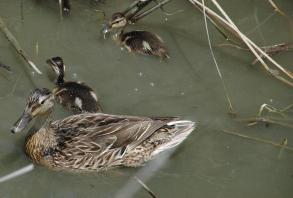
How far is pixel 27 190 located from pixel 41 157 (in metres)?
0.28

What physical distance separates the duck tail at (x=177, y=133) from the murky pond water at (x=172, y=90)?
77mm

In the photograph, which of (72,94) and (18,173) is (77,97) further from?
(18,173)

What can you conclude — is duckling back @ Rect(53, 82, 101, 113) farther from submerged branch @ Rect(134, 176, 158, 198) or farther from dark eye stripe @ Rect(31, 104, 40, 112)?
submerged branch @ Rect(134, 176, 158, 198)

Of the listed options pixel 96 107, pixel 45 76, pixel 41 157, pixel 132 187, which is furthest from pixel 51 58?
pixel 132 187

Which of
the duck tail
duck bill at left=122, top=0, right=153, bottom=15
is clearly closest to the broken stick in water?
duck bill at left=122, top=0, right=153, bottom=15

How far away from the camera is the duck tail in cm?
449

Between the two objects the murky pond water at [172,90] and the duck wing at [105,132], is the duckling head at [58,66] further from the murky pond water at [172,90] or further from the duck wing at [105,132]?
the duck wing at [105,132]

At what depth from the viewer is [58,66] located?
4.70 metres

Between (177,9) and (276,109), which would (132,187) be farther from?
(177,9)

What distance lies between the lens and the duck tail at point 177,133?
14.7 ft

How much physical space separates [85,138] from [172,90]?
3.21 ft

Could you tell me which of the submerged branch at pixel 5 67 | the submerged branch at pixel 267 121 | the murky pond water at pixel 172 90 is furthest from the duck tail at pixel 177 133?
the submerged branch at pixel 5 67

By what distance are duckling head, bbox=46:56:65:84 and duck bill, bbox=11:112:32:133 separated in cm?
59

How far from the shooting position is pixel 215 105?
16.1ft
